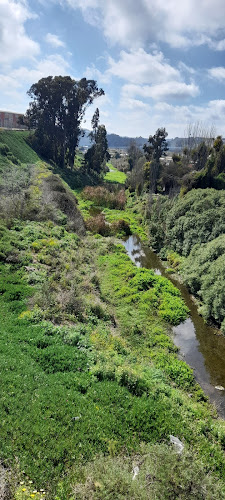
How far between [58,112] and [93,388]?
58209 mm

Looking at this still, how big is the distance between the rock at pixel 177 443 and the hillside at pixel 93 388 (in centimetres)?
4

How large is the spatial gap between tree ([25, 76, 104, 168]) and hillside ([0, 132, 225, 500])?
41.1 metres

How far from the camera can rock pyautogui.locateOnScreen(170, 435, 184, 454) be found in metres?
8.13

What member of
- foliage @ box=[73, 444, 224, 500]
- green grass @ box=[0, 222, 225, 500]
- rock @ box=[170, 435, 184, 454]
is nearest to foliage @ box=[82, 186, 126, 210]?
green grass @ box=[0, 222, 225, 500]

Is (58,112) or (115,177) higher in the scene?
(58,112)

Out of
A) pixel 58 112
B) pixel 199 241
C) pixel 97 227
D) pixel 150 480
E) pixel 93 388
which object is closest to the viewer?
pixel 150 480

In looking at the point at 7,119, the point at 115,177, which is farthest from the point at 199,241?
the point at 7,119

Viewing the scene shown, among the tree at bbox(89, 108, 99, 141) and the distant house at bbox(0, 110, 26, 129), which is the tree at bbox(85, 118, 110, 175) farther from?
the distant house at bbox(0, 110, 26, 129)

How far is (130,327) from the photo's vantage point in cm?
1620

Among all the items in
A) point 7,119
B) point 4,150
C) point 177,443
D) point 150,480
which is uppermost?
point 7,119

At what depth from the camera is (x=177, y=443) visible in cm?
846

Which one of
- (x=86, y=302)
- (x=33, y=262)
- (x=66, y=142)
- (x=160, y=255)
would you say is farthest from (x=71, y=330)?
(x=66, y=142)

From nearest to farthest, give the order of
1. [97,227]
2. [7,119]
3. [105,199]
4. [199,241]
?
[199,241] → [97,227] → [105,199] → [7,119]

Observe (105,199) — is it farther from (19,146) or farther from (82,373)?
(82,373)
